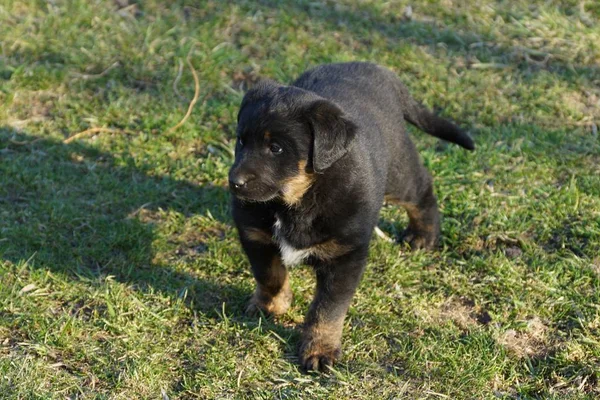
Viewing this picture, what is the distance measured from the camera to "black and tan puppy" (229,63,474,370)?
12.1ft

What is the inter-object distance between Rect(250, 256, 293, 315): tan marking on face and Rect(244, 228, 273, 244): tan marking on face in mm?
255

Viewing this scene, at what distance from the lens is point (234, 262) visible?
475 centimetres

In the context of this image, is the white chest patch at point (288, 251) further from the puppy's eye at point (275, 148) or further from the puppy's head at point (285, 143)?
the puppy's eye at point (275, 148)

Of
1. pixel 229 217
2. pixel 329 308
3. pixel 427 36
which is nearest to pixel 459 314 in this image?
pixel 329 308

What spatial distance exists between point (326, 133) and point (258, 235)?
0.65 m

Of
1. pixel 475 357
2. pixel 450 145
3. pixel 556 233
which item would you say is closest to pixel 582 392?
pixel 475 357

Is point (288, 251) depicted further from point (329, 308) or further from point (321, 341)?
point (321, 341)

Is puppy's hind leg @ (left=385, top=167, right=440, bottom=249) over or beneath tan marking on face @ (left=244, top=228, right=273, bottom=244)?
beneath

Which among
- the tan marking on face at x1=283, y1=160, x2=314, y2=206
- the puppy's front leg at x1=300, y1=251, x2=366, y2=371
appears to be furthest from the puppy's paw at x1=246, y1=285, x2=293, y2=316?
the tan marking on face at x1=283, y1=160, x2=314, y2=206

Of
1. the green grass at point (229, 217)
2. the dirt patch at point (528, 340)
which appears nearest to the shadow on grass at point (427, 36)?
the green grass at point (229, 217)

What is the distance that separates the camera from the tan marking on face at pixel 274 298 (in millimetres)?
4250

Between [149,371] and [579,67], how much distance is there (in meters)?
4.55

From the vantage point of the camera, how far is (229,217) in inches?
202

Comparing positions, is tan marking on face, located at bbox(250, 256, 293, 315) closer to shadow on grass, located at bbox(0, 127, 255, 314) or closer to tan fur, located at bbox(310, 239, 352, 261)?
shadow on grass, located at bbox(0, 127, 255, 314)
